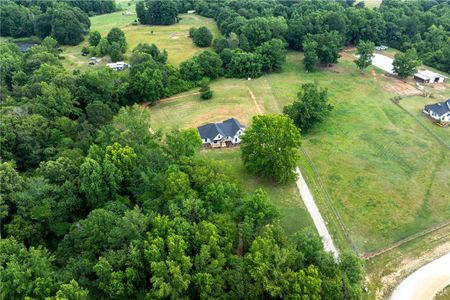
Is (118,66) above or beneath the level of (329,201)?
above

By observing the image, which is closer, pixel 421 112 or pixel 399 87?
pixel 421 112

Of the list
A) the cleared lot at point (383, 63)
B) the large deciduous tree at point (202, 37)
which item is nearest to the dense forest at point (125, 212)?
the large deciduous tree at point (202, 37)

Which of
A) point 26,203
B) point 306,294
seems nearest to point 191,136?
point 26,203

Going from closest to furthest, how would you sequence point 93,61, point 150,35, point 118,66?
point 118,66 → point 93,61 → point 150,35

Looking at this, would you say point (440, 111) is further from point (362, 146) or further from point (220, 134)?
point (220, 134)

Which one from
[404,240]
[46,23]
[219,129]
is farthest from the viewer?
[46,23]

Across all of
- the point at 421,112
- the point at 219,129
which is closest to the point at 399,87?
the point at 421,112
